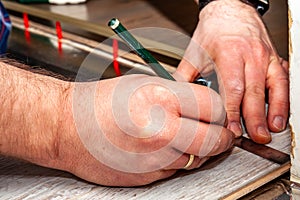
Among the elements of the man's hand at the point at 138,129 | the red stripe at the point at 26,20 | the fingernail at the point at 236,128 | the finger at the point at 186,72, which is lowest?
the fingernail at the point at 236,128

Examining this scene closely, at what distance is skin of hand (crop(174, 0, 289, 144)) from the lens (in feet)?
3.40

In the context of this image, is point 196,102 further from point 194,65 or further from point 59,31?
point 59,31

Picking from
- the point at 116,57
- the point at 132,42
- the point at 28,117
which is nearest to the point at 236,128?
the point at 132,42

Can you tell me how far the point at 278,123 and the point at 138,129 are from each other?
1.13 ft

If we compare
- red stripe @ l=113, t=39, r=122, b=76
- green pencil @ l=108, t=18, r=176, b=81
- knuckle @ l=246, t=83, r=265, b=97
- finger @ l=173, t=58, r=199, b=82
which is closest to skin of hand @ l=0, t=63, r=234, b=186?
green pencil @ l=108, t=18, r=176, b=81

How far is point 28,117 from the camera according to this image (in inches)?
33.3

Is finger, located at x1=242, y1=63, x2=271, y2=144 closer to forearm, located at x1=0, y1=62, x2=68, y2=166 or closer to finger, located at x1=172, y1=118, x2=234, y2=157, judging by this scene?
finger, located at x1=172, y1=118, x2=234, y2=157

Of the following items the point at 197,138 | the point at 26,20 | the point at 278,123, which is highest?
the point at 26,20

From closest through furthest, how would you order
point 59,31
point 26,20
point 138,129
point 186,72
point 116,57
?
point 138,129 < point 186,72 < point 116,57 < point 59,31 < point 26,20

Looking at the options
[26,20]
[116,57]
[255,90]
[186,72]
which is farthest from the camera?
[26,20]

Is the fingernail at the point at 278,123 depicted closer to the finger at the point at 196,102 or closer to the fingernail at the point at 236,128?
the fingernail at the point at 236,128

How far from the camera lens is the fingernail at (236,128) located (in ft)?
3.32

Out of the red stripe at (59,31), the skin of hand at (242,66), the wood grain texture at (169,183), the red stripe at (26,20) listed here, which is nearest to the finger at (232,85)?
the skin of hand at (242,66)

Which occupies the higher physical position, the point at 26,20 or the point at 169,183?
the point at 26,20
